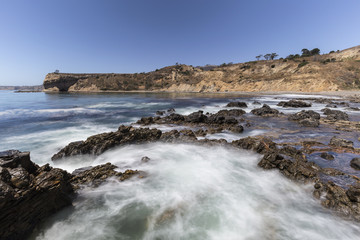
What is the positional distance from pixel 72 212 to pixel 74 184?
1244 mm

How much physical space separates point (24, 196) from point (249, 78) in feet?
269

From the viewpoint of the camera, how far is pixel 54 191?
4375 millimetres

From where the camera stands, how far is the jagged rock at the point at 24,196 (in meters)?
3.43

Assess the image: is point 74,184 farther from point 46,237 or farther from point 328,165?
point 328,165

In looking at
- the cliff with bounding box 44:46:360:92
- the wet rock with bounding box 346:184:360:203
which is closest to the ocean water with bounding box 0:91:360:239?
the wet rock with bounding box 346:184:360:203

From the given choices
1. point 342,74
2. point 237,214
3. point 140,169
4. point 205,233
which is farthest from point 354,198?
point 342,74

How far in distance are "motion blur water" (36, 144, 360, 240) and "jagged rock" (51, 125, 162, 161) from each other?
2.51 m

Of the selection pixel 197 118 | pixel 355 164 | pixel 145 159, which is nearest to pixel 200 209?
pixel 145 159

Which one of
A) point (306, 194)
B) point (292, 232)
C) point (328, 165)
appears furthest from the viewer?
point (328, 165)

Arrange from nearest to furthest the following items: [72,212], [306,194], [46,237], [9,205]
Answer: [9,205] → [46,237] → [72,212] → [306,194]

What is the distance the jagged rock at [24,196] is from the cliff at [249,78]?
68243mm

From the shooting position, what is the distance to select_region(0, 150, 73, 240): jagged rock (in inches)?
135

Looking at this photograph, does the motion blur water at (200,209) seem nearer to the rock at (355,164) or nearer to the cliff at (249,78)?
the rock at (355,164)

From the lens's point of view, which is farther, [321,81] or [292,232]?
[321,81]
